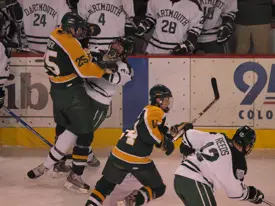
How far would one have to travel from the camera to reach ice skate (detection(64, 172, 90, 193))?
4.75 m

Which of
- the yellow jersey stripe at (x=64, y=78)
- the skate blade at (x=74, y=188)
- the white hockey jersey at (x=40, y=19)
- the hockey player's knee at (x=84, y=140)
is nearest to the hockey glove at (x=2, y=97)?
the white hockey jersey at (x=40, y=19)

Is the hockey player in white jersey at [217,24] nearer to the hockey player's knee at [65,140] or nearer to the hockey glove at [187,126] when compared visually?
the hockey player's knee at [65,140]

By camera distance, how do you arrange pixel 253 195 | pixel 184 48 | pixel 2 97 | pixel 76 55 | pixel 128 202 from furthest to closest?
pixel 184 48 < pixel 2 97 < pixel 76 55 < pixel 128 202 < pixel 253 195

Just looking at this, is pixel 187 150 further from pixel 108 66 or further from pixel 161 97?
pixel 108 66

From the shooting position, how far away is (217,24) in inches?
248

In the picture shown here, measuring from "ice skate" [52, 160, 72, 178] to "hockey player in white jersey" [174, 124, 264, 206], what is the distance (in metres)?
1.60

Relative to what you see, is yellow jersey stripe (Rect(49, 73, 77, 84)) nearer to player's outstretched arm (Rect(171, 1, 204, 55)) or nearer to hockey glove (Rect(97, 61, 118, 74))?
hockey glove (Rect(97, 61, 118, 74))

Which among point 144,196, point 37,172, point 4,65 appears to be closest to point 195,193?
point 144,196

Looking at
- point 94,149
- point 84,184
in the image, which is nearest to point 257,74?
point 94,149

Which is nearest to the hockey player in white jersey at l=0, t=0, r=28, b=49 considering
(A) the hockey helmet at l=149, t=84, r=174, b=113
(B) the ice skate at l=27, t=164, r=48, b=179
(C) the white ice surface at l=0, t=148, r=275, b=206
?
(C) the white ice surface at l=0, t=148, r=275, b=206

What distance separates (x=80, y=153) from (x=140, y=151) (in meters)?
0.71

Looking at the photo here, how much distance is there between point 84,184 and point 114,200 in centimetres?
28

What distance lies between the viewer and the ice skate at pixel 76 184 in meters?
4.75

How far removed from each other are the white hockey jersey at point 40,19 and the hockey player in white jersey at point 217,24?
125cm
